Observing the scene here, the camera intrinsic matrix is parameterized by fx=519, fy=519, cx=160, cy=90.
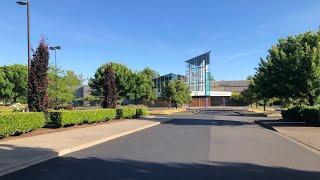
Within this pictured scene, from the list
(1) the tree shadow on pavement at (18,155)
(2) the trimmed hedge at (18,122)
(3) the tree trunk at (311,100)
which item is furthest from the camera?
(3) the tree trunk at (311,100)

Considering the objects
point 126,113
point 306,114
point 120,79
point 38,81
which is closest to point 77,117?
point 38,81

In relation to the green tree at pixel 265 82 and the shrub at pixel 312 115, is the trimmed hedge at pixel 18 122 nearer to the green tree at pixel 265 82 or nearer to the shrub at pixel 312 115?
the shrub at pixel 312 115

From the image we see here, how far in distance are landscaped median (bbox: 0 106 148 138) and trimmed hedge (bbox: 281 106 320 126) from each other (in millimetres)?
13534

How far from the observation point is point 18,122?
2042 centimetres

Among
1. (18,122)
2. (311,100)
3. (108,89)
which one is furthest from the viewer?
(108,89)

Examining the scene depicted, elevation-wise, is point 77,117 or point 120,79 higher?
point 120,79

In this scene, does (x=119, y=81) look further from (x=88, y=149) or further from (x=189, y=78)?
(x=88, y=149)

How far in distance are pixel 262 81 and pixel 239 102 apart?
3561 inches

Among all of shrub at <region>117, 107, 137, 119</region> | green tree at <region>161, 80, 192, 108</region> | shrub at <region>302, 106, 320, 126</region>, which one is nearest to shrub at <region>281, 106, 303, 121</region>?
shrub at <region>302, 106, 320, 126</region>

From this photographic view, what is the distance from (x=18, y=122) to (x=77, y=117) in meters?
8.68

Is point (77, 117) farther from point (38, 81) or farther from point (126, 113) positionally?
point (126, 113)

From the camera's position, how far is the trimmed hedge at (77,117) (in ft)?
87.4

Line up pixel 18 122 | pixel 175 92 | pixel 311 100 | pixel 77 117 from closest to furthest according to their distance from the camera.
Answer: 1. pixel 18 122
2. pixel 77 117
3. pixel 311 100
4. pixel 175 92

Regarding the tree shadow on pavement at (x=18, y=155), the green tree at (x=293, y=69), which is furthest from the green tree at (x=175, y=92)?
the tree shadow on pavement at (x=18, y=155)
